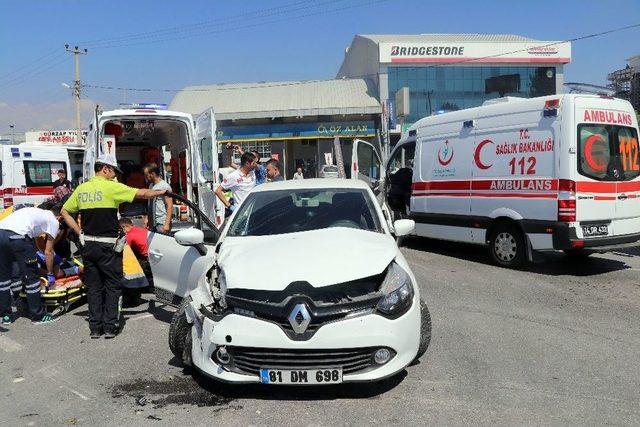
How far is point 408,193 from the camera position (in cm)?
1150

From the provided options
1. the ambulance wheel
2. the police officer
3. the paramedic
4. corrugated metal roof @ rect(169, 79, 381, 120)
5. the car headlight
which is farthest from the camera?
corrugated metal roof @ rect(169, 79, 381, 120)

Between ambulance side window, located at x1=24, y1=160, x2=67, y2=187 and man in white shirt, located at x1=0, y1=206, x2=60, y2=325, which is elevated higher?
ambulance side window, located at x1=24, y1=160, x2=67, y2=187

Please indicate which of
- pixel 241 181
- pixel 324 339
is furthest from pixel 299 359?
pixel 241 181

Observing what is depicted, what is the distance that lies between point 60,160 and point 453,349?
16008 millimetres

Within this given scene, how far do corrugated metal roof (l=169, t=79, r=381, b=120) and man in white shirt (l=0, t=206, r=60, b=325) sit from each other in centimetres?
3768

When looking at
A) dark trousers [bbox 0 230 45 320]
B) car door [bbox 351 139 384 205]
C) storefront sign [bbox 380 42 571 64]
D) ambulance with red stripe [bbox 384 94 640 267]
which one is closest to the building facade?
storefront sign [bbox 380 42 571 64]

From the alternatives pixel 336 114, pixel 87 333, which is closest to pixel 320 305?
pixel 87 333

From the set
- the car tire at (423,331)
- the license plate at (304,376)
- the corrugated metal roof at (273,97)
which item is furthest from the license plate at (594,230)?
the corrugated metal roof at (273,97)

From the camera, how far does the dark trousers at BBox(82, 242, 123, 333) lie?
5605 mm

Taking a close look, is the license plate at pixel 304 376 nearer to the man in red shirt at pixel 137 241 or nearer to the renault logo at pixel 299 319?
the renault logo at pixel 299 319

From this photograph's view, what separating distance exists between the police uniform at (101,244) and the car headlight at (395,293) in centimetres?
291

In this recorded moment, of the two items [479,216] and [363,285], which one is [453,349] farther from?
[479,216]

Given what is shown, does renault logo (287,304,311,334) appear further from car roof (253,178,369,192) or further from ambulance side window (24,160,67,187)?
ambulance side window (24,160,67,187)

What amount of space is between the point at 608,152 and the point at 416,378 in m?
5.58
